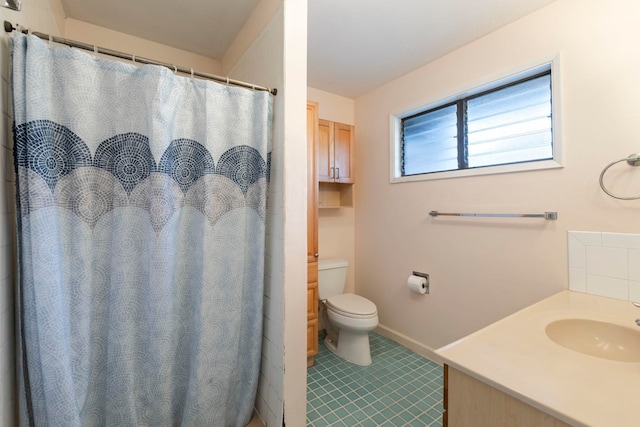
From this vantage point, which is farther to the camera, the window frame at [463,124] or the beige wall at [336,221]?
the beige wall at [336,221]

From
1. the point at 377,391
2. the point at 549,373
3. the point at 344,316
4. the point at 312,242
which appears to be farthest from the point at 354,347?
the point at 549,373

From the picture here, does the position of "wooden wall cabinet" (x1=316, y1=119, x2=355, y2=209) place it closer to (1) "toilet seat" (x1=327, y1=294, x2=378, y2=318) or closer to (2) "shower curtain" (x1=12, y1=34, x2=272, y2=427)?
(1) "toilet seat" (x1=327, y1=294, x2=378, y2=318)

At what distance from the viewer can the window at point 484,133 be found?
1.72 metres

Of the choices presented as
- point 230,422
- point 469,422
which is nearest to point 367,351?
point 230,422

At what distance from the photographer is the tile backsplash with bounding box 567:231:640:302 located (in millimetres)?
1298

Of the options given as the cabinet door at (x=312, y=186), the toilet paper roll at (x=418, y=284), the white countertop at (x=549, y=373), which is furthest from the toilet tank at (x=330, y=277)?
the white countertop at (x=549, y=373)

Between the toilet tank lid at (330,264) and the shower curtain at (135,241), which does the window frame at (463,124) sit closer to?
the toilet tank lid at (330,264)

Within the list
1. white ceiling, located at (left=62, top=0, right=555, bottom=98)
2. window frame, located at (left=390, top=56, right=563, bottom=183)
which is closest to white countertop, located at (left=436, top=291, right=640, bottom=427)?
window frame, located at (left=390, top=56, right=563, bottom=183)

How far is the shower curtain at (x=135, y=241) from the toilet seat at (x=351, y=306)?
0.91 m

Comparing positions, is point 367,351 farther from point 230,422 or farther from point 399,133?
point 399,133

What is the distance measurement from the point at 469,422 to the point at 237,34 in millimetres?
2371

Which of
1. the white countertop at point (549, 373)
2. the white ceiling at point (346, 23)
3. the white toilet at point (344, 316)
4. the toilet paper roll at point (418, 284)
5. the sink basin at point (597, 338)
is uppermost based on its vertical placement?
the white ceiling at point (346, 23)

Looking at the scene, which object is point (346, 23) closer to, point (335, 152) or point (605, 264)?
point (335, 152)

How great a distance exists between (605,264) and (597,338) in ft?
1.72
